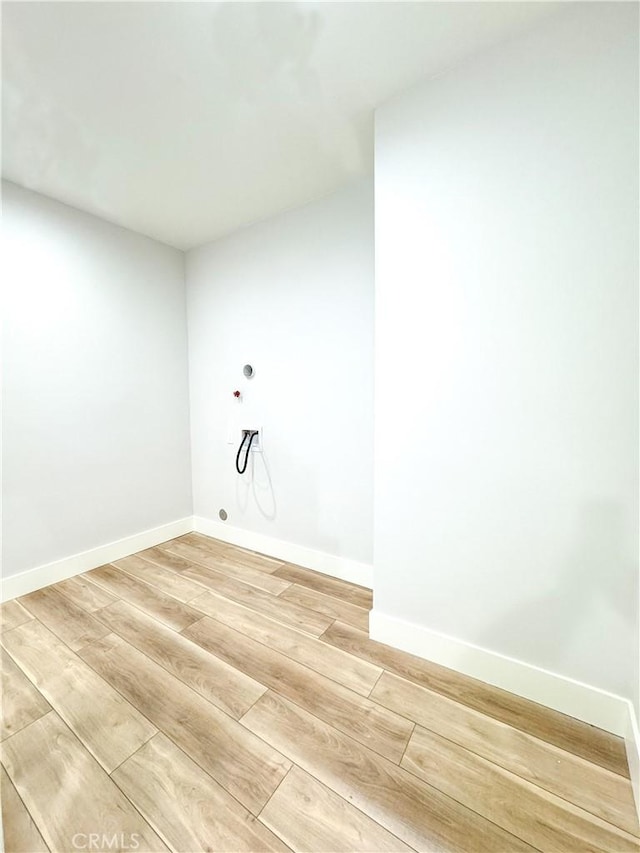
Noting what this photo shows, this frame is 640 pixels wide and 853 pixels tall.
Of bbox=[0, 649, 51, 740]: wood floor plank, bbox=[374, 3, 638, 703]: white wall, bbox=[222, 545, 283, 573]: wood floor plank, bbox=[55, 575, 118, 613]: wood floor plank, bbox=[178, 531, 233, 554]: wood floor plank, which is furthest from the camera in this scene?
bbox=[178, 531, 233, 554]: wood floor plank

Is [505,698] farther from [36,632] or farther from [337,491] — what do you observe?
[36,632]

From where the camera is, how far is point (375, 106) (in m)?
1.43

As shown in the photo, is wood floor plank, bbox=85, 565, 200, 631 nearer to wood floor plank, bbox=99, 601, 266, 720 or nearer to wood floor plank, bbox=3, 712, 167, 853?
wood floor plank, bbox=99, 601, 266, 720

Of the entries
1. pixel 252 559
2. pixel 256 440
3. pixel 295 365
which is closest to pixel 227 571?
pixel 252 559

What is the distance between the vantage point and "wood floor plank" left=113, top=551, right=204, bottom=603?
1.99 meters

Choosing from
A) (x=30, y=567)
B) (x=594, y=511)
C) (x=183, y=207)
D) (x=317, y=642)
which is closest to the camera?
(x=594, y=511)

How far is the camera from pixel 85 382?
88.1 inches

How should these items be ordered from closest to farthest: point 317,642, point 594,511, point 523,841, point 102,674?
point 523,841
point 594,511
point 102,674
point 317,642

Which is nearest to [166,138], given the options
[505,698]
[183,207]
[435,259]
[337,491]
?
[183,207]

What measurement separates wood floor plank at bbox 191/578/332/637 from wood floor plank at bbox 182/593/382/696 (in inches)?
1.4

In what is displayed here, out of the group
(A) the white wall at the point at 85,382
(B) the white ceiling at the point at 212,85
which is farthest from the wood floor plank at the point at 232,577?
(B) the white ceiling at the point at 212,85

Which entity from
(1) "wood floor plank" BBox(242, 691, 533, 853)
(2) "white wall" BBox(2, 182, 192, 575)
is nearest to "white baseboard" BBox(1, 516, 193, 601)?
(2) "white wall" BBox(2, 182, 192, 575)

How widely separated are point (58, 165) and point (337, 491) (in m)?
2.44
